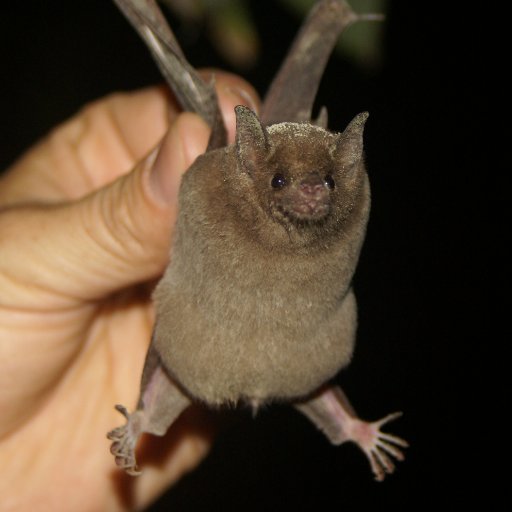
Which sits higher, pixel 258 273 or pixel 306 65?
pixel 306 65

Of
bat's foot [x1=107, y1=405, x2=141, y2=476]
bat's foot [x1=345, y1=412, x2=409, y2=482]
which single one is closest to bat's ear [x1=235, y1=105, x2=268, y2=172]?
bat's foot [x1=107, y1=405, x2=141, y2=476]

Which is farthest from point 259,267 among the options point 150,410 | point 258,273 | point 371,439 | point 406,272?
point 406,272

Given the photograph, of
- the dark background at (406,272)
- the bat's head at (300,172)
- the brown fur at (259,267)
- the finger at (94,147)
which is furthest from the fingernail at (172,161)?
the dark background at (406,272)

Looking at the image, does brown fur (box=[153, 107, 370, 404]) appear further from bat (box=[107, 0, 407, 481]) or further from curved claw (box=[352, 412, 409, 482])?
curved claw (box=[352, 412, 409, 482])

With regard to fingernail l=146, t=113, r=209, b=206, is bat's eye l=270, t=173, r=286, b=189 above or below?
below

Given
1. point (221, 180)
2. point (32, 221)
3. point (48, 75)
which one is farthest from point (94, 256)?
point (48, 75)

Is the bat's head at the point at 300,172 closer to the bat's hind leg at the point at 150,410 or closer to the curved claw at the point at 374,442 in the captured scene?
the bat's hind leg at the point at 150,410

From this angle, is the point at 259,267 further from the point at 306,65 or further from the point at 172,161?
the point at 306,65
